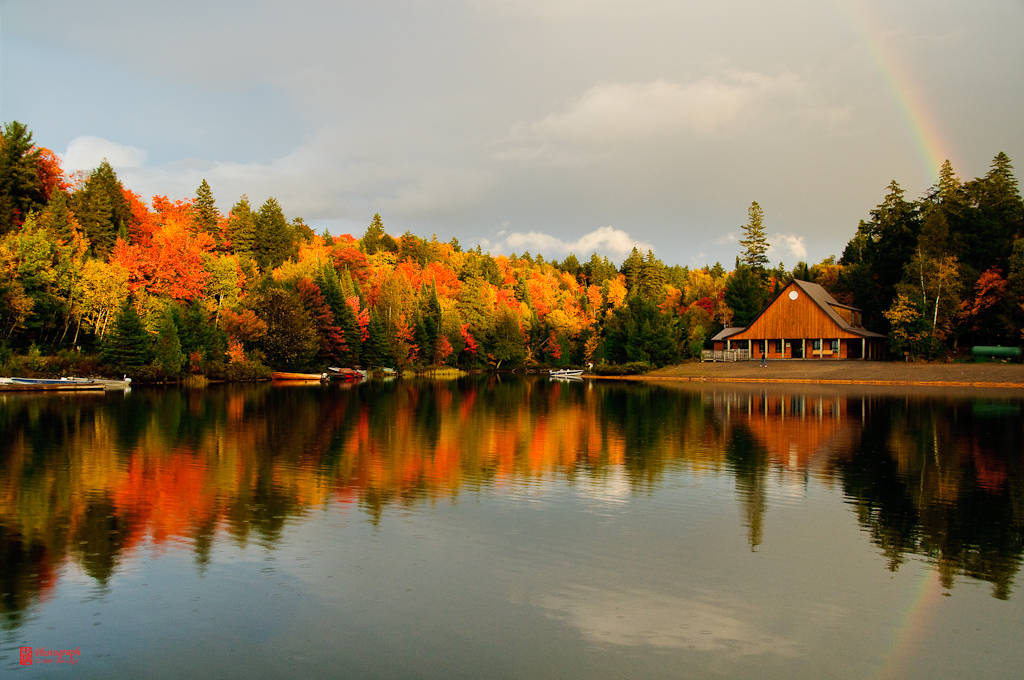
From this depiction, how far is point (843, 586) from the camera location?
927cm

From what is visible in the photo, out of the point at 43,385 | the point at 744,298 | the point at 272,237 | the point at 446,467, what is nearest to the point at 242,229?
the point at 272,237

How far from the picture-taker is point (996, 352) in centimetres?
6047

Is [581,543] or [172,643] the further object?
[581,543]

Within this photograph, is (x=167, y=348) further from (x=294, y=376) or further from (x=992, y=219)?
(x=992, y=219)

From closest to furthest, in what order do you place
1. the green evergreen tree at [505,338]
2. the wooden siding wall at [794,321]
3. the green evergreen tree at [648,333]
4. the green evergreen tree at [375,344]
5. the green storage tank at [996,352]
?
the green storage tank at [996,352] < the wooden siding wall at [794,321] < the green evergreen tree at [648,333] < the green evergreen tree at [375,344] < the green evergreen tree at [505,338]

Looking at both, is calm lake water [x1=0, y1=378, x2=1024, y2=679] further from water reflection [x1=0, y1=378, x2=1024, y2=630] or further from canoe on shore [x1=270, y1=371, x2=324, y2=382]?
canoe on shore [x1=270, y1=371, x2=324, y2=382]

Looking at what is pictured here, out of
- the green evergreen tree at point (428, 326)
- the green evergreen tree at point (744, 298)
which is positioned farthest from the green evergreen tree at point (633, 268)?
the green evergreen tree at point (428, 326)

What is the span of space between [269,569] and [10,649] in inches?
122

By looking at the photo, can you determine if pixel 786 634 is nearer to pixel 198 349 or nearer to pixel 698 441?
pixel 698 441

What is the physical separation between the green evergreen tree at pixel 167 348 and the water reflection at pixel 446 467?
2007 cm

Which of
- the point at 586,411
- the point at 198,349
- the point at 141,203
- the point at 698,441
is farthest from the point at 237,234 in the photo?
the point at 698,441
